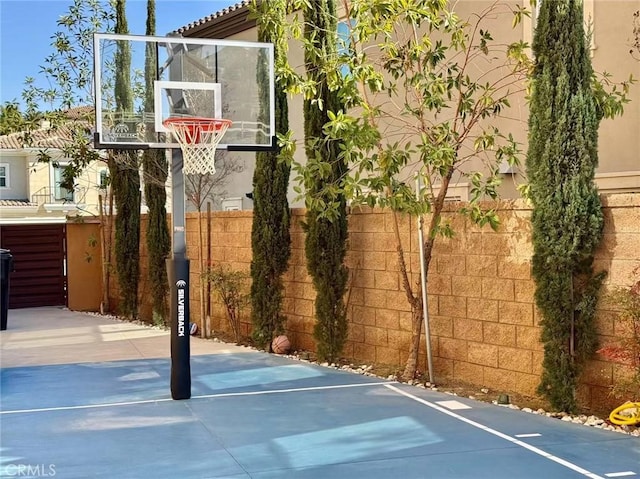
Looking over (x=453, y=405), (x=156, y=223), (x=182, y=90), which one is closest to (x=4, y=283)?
(x=156, y=223)

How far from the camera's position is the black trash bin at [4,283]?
13.2 m

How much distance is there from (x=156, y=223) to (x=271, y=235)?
14.5ft

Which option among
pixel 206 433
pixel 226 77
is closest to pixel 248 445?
pixel 206 433

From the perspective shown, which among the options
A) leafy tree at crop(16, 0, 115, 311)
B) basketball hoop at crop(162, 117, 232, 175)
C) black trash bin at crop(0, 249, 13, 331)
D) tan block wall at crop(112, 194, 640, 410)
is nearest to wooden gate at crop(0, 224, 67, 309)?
leafy tree at crop(16, 0, 115, 311)

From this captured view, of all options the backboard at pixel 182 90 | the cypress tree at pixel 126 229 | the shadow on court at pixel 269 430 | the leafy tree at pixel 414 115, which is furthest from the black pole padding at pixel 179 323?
the cypress tree at pixel 126 229

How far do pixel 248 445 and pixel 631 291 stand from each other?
11.2 feet

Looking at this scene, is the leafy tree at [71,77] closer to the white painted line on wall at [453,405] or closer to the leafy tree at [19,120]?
the leafy tree at [19,120]

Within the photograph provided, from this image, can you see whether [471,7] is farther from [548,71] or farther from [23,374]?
[23,374]

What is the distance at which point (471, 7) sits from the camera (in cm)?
1169

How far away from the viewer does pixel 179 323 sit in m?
7.39

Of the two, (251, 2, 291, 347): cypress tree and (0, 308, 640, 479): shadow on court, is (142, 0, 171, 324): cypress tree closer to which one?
(251, 2, 291, 347): cypress tree

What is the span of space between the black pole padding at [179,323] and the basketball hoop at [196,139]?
103cm

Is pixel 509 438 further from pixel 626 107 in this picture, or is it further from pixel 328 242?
pixel 626 107

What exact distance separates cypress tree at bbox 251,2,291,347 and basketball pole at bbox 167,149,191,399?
3.12m
